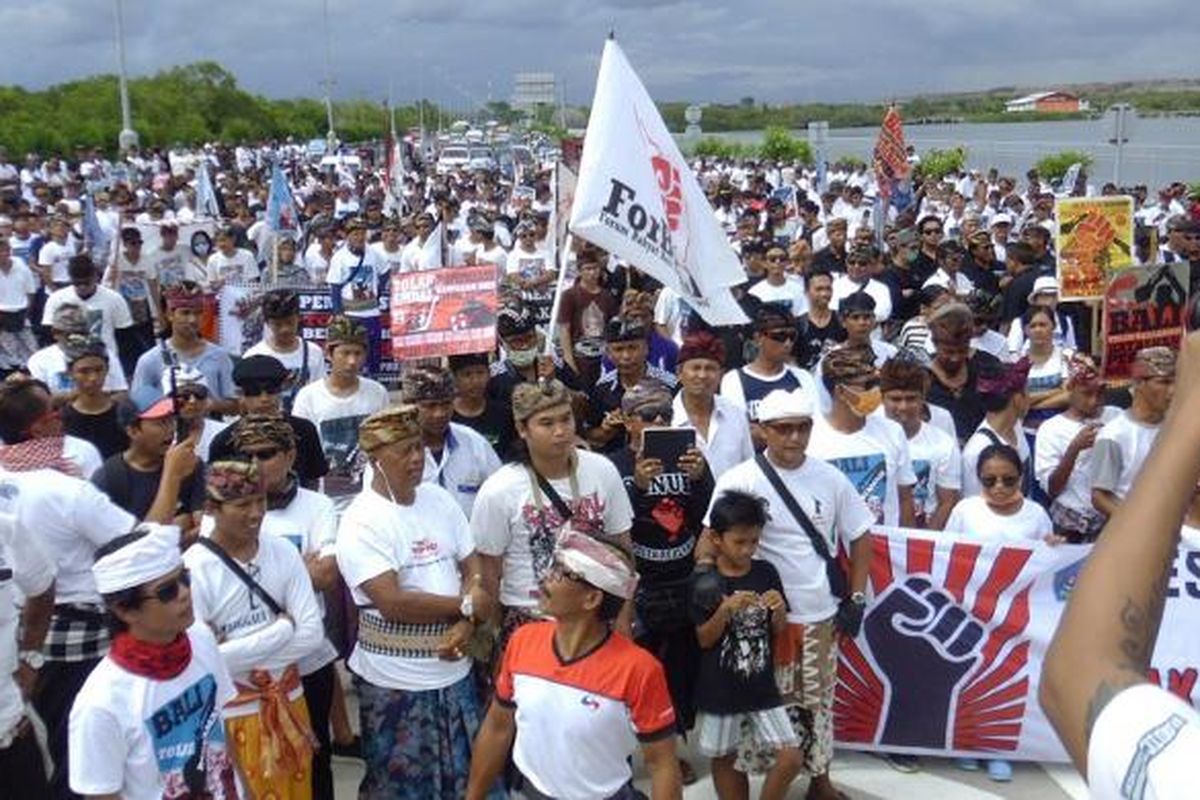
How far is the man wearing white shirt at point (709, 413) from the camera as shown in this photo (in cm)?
543

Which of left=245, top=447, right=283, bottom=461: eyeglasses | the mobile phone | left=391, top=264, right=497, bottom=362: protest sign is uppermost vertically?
left=391, top=264, right=497, bottom=362: protest sign

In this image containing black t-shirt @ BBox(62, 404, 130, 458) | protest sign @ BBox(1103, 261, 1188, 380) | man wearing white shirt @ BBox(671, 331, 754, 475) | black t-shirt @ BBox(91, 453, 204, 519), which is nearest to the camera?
black t-shirt @ BBox(91, 453, 204, 519)

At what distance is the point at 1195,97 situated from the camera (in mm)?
134750

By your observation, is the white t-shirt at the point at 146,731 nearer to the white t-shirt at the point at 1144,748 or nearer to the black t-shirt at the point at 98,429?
the white t-shirt at the point at 1144,748

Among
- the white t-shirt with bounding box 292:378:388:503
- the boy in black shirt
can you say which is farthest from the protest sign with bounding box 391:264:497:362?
the boy in black shirt

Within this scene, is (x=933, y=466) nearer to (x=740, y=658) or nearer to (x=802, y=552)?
(x=802, y=552)

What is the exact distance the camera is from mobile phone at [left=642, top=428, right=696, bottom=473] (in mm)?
4840

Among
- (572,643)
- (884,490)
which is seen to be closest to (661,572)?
(884,490)

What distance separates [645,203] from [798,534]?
2.33 m

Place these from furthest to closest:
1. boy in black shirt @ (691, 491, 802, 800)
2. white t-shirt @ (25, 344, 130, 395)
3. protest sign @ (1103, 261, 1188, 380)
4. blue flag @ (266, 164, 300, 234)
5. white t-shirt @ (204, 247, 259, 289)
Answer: blue flag @ (266, 164, 300, 234)
white t-shirt @ (204, 247, 259, 289)
white t-shirt @ (25, 344, 130, 395)
protest sign @ (1103, 261, 1188, 380)
boy in black shirt @ (691, 491, 802, 800)

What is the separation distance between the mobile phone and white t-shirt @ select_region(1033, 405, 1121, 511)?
7.05 ft

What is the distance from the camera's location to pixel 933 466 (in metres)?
5.69

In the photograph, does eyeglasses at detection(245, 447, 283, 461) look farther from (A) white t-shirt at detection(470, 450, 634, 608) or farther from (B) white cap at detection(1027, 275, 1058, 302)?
(B) white cap at detection(1027, 275, 1058, 302)

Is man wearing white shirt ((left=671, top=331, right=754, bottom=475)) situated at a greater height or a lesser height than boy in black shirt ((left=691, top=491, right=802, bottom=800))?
greater
